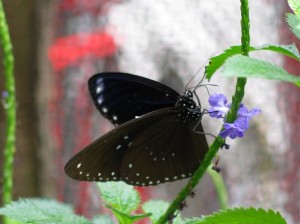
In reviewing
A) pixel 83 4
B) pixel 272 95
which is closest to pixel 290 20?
pixel 272 95

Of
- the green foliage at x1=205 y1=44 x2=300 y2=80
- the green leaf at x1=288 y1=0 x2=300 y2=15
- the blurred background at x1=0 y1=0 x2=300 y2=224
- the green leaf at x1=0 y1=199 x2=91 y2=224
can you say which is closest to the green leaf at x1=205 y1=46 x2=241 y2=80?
the green foliage at x1=205 y1=44 x2=300 y2=80

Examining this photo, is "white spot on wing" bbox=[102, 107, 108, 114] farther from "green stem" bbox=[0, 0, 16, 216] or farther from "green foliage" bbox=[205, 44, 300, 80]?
"green foliage" bbox=[205, 44, 300, 80]

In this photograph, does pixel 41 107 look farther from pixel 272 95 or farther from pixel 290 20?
pixel 290 20

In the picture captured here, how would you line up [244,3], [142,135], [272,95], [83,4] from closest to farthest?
[244,3] < [142,135] < [272,95] < [83,4]

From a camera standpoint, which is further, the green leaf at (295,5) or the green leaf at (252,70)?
the green leaf at (295,5)

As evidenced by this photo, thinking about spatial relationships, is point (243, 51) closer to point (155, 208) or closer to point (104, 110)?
point (155, 208)

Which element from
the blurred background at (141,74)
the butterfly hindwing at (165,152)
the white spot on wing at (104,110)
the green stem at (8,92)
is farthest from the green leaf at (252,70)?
the blurred background at (141,74)

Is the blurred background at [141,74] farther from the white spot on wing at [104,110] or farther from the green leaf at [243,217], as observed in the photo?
the green leaf at [243,217]
